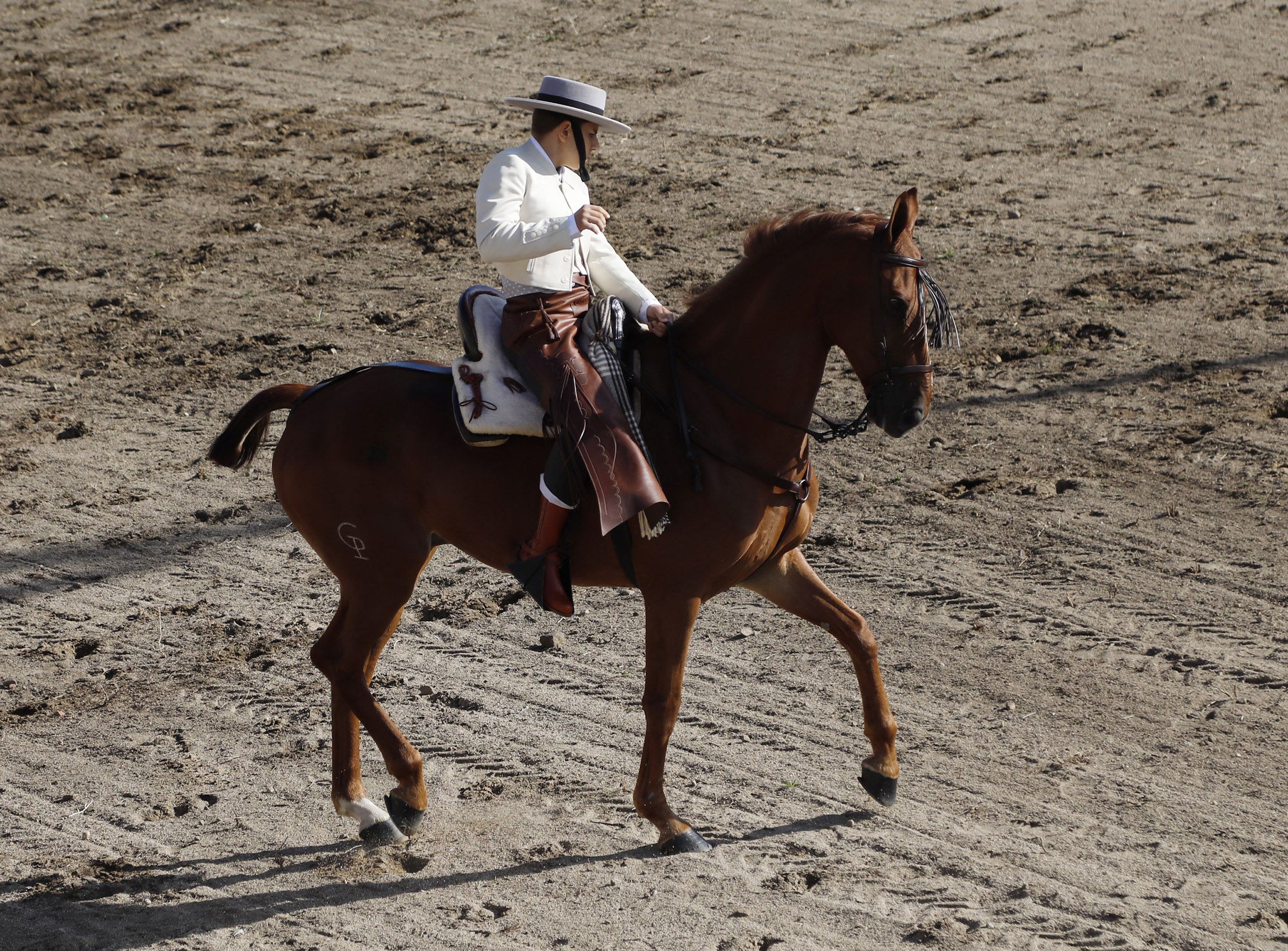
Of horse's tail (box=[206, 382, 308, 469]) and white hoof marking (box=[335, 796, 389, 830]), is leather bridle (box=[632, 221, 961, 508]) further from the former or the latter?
white hoof marking (box=[335, 796, 389, 830])

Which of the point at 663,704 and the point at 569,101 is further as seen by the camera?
the point at 663,704

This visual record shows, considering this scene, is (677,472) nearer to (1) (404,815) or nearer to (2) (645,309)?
(2) (645,309)

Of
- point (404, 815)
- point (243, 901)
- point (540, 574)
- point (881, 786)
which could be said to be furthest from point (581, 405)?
point (243, 901)

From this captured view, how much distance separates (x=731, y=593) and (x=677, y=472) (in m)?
2.54

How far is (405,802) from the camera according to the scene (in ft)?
18.3

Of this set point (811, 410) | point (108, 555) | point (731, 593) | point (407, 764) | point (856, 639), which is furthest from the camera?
point (108, 555)

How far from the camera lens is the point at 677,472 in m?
5.16

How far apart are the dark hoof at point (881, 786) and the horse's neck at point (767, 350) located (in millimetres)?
1450

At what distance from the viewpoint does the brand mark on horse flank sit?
18.2ft

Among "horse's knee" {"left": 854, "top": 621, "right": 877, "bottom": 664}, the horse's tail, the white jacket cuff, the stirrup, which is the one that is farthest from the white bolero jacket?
"horse's knee" {"left": 854, "top": 621, "right": 877, "bottom": 664}

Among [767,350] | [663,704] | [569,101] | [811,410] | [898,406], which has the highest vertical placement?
[569,101]

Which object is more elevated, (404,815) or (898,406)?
(898,406)

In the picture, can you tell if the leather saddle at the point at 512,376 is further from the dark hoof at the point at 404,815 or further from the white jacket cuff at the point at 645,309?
the dark hoof at the point at 404,815

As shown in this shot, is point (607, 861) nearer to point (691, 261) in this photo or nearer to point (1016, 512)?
point (1016, 512)
